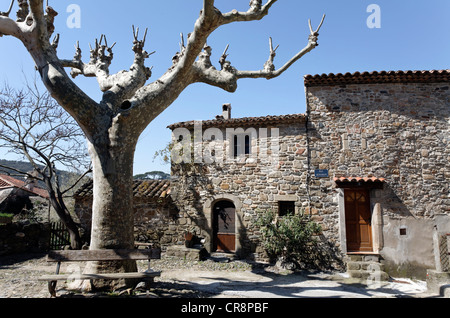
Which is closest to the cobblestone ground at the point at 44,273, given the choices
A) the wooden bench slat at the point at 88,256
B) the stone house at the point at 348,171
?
the wooden bench slat at the point at 88,256

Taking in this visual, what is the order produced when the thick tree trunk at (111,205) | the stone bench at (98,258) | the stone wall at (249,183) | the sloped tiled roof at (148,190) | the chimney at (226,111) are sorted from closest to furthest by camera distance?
the stone bench at (98,258) → the thick tree trunk at (111,205) → the stone wall at (249,183) → the sloped tiled roof at (148,190) → the chimney at (226,111)

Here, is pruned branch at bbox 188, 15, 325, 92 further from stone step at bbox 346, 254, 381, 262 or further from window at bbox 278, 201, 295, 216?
stone step at bbox 346, 254, 381, 262

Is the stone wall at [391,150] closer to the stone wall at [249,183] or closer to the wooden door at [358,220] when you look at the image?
the wooden door at [358,220]

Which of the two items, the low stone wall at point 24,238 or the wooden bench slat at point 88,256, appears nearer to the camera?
the wooden bench slat at point 88,256

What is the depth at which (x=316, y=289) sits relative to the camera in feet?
18.8

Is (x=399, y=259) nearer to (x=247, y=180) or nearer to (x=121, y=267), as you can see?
(x=247, y=180)

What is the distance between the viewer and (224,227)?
29.3 ft

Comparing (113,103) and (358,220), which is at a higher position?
(113,103)

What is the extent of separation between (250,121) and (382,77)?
4041 millimetres

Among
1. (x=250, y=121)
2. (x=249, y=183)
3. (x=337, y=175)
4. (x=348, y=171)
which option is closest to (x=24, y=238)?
(x=249, y=183)

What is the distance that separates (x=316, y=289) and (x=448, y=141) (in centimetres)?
587

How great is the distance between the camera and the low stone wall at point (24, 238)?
26.8ft

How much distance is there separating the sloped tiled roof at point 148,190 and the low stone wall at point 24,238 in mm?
1551

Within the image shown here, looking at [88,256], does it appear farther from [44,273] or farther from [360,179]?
[360,179]
